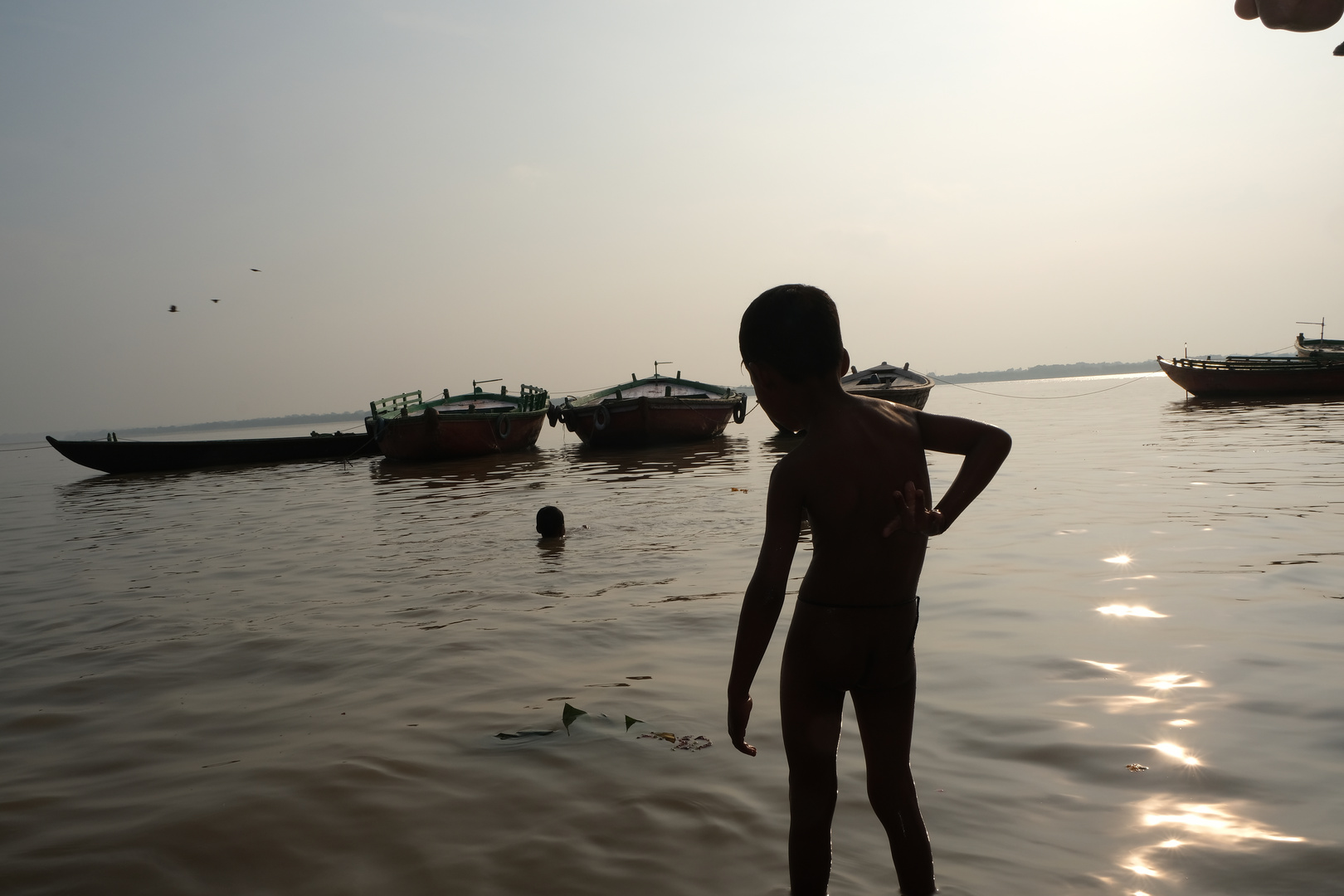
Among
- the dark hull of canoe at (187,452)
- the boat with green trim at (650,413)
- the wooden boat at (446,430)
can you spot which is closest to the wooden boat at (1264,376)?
the boat with green trim at (650,413)

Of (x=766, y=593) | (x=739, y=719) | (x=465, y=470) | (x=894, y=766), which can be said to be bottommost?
(x=465, y=470)

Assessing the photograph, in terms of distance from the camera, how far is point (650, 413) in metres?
26.1

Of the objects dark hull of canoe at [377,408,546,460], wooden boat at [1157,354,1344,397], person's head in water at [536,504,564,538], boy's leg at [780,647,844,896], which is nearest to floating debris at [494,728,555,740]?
boy's leg at [780,647,844,896]

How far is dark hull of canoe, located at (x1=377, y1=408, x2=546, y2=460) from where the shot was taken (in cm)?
2416

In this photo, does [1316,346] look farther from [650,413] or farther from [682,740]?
[682,740]

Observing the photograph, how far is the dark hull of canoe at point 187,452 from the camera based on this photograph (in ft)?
87.2

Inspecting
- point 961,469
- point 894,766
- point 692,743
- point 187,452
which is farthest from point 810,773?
point 187,452

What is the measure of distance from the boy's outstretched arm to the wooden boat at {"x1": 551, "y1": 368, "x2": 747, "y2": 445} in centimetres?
2370

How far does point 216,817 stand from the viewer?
3.22 metres

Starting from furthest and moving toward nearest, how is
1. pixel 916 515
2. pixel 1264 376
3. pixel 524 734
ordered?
pixel 1264 376, pixel 524 734, pixel 916 515

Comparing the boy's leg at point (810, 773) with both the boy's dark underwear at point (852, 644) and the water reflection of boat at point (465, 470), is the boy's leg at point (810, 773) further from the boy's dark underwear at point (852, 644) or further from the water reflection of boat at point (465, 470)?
the water reflection of boat at point (465, 470)

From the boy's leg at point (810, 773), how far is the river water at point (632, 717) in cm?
37

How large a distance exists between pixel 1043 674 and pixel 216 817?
378 cm

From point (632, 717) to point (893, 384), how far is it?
94.4ft
